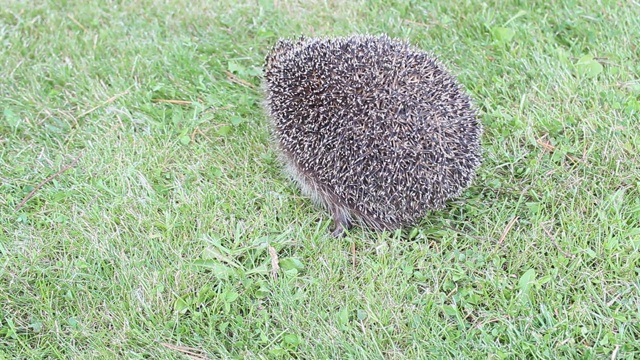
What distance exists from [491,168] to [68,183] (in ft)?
9.28

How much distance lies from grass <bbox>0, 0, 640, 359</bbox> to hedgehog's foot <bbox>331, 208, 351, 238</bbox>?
0.08m

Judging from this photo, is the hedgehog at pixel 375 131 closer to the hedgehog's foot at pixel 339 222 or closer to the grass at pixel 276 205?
the hedgehog's foot at pixel 339 222

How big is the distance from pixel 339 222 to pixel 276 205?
16.7 inches

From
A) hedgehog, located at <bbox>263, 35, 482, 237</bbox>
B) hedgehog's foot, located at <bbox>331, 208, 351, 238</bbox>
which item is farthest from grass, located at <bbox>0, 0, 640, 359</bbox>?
hedgehog, located at <bbox>263, 35, 482, 237</bbox>

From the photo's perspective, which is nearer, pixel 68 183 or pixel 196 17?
pixel 68 183

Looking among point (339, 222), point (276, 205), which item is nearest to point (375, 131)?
point (339, 222)

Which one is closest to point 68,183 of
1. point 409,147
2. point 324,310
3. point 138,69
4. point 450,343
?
point 138,69

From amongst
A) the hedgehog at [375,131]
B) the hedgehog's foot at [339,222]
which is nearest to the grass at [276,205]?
the hedgehog's foot at [339,222]

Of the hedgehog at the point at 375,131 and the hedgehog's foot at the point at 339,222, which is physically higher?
the hedgehog at the point at 375,131

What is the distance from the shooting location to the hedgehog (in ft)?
11.9

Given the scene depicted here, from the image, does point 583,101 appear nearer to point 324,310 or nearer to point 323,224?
point 323,224

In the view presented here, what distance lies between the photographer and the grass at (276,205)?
11.0 ft

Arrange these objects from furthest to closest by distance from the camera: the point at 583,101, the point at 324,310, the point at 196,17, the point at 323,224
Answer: the point at 196,17 → the point at 583,101 → the point at 323,224 → the point at 324,310

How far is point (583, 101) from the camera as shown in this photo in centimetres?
448
